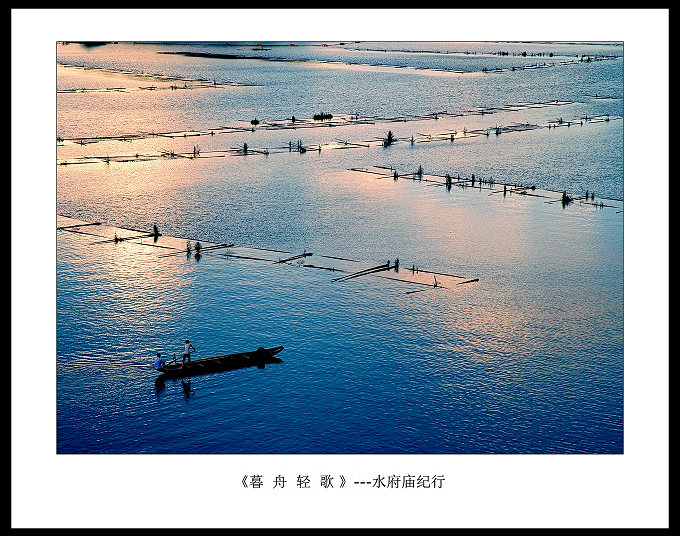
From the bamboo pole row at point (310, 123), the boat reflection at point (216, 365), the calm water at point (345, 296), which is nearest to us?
the calm water at point (345, 296)

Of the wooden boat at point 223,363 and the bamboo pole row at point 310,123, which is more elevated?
the bamboo pole row at point 310,123

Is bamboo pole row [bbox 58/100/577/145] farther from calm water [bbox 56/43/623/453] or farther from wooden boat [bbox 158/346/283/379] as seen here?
wooden boat [bbox 158/346/283/379]

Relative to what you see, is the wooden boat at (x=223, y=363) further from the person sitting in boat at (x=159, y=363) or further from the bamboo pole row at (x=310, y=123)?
the bamboo pole row at (x=310, y=123)

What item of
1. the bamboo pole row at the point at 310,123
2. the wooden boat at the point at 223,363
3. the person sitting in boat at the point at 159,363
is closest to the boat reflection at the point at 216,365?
the wooden boat at the point at 223,363

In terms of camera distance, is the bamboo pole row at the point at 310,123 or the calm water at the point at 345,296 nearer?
the calm water at the point at 345,296

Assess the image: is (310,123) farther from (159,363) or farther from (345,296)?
(159,363)

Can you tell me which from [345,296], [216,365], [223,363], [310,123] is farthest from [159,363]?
[310,123]

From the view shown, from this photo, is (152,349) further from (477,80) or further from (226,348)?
(477,80)
